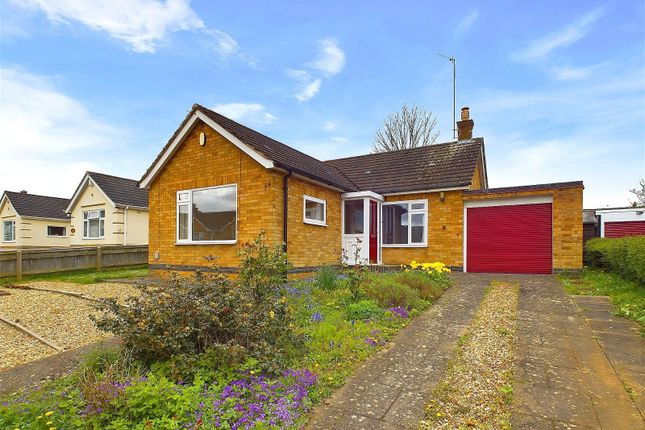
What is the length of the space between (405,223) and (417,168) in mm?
2632

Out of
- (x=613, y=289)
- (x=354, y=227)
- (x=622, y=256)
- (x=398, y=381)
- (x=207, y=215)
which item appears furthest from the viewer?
(x=354, y=227)

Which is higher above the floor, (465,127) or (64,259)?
(465,127)

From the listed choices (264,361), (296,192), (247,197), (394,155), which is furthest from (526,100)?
(264,361)

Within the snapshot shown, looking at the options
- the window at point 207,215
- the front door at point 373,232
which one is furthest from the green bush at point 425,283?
the window at point 207,215

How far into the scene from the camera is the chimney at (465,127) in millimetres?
15313

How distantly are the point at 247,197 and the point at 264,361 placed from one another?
6.90 m

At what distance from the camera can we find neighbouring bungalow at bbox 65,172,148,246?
20.0 meters

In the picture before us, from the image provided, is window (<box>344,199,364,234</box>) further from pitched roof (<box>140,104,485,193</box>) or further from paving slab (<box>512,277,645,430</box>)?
paving slab (<box>512,277,645,430</box>)

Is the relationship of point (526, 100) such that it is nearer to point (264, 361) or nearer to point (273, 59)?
point (273, 59)

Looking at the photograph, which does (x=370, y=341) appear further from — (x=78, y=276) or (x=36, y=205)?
(x=36, y=205)

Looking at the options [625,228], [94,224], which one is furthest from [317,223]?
[94,224]

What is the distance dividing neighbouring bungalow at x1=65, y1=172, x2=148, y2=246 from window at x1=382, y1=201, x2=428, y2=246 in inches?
607

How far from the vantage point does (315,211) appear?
11461 millimetres

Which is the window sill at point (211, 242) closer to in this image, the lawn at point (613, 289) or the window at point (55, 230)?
the lawn at point (613, 289)
